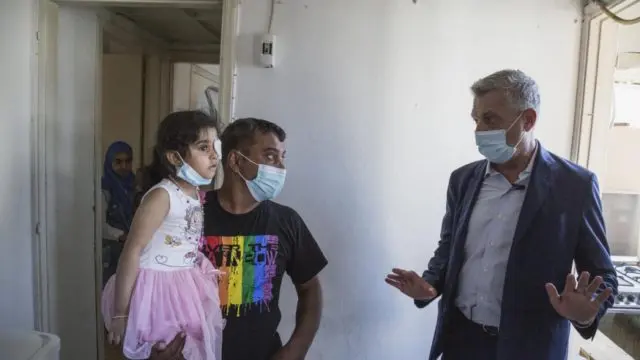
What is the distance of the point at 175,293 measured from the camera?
1.12m

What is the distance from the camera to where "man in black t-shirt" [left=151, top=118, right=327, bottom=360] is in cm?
121

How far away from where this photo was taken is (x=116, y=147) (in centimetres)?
287

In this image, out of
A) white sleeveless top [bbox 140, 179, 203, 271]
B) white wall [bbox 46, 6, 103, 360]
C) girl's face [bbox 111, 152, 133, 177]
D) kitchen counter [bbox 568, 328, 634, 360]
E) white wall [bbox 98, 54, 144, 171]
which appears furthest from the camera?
white wall [bbox 98, 54, 144, 171]

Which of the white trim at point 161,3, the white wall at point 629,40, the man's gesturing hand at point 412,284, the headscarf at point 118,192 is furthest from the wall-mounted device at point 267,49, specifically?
the white wall at point 629,40

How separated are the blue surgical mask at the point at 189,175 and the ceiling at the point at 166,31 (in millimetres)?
919

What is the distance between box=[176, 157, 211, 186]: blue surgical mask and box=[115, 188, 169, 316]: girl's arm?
0.32 feet

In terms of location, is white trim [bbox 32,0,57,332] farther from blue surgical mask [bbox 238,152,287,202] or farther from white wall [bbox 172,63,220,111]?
white wall [bbox 172,63,220,111]

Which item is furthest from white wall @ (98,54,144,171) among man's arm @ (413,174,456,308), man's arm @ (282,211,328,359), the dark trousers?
the dark trousers

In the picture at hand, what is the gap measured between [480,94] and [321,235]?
2.82ft

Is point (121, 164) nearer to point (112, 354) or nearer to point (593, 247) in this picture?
point (112, 354)

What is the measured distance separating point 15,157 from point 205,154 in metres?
1.20

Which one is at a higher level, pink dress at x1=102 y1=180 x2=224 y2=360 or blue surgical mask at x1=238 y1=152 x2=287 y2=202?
blue surgical mask at x1=238 y1=152 x2=287 y2=202

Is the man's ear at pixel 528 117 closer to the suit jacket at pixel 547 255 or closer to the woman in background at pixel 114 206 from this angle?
the suit jacket at pixel 547 255

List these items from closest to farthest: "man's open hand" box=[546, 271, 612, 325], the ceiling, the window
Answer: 1. "man's open hand" box=[546, 271, 612, 325]
2. the window
3. the ceiling
